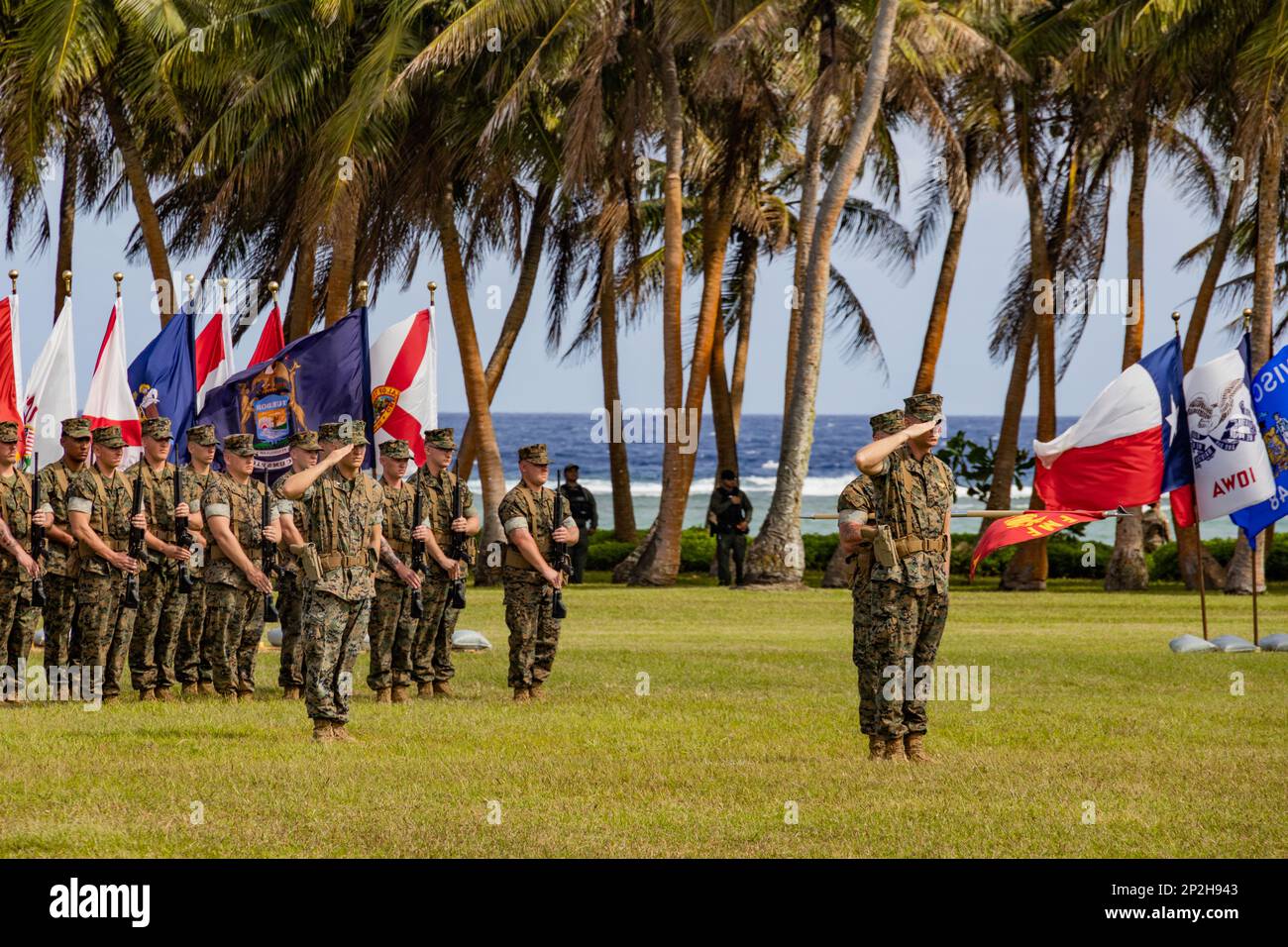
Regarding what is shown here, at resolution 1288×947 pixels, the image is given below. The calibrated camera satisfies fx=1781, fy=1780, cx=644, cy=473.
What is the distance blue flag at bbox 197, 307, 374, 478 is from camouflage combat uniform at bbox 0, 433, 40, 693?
4.65m

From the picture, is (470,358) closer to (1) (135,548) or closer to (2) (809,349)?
(2) (809,349)

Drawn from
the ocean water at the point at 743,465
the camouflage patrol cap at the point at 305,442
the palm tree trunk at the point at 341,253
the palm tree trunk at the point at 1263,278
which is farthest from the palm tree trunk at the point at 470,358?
the ocean water at the point at 743,465

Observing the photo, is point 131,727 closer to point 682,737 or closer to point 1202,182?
point 682,737

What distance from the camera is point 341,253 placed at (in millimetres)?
25547

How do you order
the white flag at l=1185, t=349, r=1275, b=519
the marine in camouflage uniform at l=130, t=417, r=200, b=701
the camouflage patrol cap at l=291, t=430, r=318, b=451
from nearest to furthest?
the camouflage patrol cap at l=291, t=430, r=318, b=451
the marine in camouflage uniform at l=130, t=417, r=200, b=701
the white flag at l=1185, t=349, r=1275, b=519

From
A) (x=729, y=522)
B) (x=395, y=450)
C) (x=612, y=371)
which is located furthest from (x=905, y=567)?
(x=612, y=371)

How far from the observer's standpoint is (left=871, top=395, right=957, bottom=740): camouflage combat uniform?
970cm

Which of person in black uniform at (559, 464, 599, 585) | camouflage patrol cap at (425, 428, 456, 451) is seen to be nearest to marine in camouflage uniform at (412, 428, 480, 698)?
camouflage patrol cap at (425, 428, 456, 451)

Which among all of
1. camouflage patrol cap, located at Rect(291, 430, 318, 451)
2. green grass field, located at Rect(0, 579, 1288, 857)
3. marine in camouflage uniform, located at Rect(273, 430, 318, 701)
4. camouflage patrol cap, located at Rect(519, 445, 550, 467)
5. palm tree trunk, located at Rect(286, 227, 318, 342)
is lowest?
green grass field, located at Rect(0, 579, 1288, 857)

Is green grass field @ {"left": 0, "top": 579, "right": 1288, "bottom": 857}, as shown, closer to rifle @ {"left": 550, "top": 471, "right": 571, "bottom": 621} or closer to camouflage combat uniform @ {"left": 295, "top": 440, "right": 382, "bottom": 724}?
camouflage combat uniform @ {"left": 295, "top": 440, "right": 382, "bottom": 724}

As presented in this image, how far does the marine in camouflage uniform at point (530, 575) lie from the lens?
12492 mm

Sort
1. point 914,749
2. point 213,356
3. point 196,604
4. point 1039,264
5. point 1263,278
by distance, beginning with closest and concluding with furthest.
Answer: point 914,749, point 196,604, point 213,356, point 1263,278, point 1039,264

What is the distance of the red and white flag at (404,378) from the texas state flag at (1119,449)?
5925 millimetres

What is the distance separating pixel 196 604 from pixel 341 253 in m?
13.2
